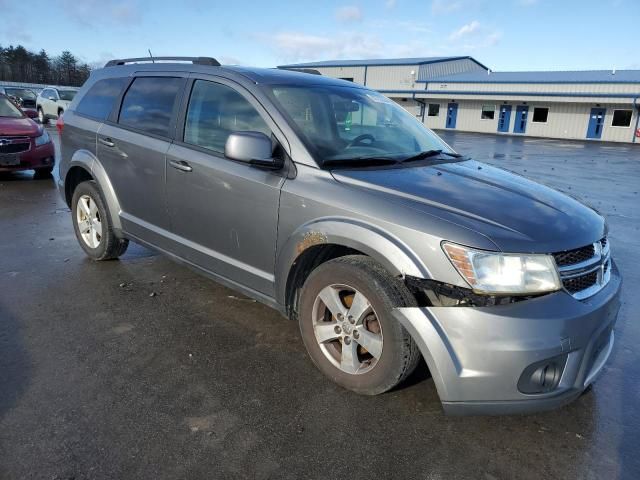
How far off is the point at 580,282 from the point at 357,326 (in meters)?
1.20

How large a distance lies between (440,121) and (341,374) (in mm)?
43880

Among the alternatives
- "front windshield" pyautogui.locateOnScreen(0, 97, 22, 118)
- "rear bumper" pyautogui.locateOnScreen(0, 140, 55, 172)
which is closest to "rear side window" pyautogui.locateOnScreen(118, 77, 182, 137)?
"rear bumper" pyautogui.locateOnScreen(0, 140, 55, 172)

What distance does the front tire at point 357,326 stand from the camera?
103 inches

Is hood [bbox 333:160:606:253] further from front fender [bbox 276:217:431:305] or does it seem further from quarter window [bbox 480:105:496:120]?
quarter window [bbox 480:105:496:120]

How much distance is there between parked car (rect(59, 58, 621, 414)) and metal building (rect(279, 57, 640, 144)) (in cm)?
3683

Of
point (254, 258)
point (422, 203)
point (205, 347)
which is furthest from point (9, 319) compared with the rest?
point (422, 203)

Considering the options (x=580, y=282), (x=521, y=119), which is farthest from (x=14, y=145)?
(x=521, y=119)

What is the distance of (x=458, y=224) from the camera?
8.08ft

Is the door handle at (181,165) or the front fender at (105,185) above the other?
the door handle at (181,165)

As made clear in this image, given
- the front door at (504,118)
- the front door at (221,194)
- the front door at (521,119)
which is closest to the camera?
the front door at (221,194)

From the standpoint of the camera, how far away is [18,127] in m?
9.36

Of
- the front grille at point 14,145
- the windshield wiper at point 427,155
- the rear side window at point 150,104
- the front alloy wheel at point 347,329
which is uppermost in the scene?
the rear side window at point 150,104

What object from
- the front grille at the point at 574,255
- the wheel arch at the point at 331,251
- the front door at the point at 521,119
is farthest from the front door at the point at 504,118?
the wheel arch at the point at 331,251

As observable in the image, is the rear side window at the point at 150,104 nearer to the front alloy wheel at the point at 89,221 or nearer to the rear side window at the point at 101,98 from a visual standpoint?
the rear side window at the point at 101,98
